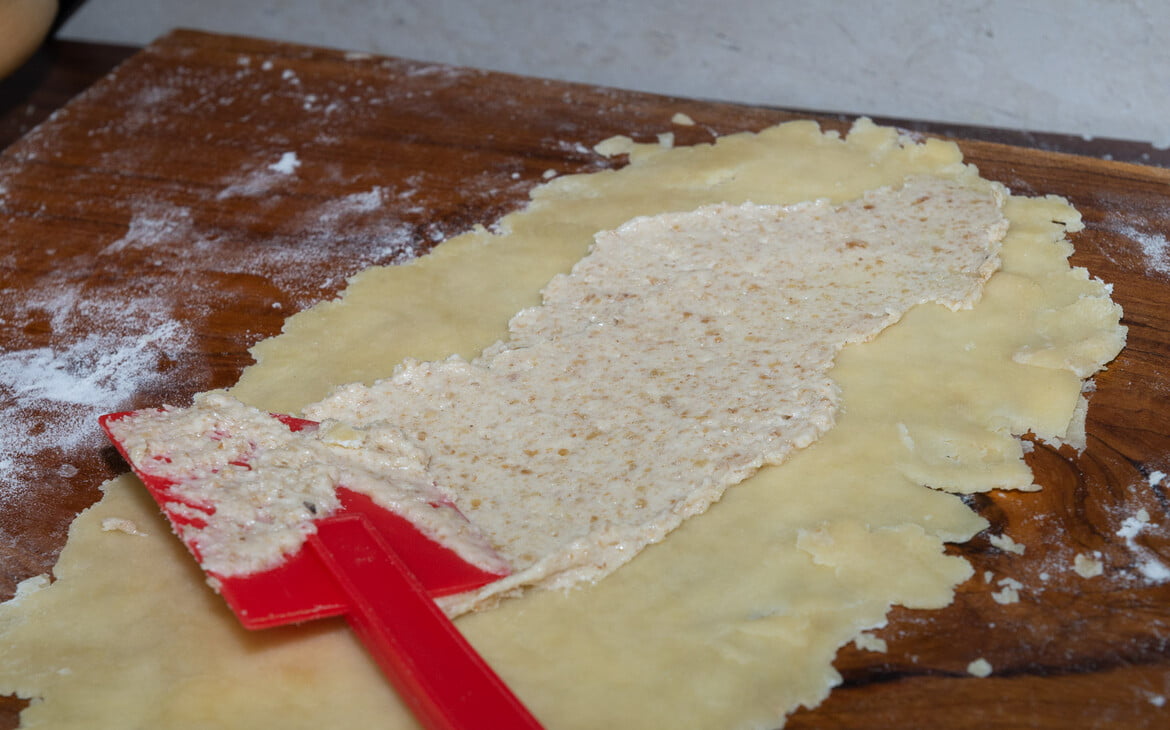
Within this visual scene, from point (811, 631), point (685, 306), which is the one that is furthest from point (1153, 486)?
point (685, 306)

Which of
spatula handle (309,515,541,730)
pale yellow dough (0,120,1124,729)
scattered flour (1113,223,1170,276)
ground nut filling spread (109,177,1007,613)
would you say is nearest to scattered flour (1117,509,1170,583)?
pale yellow dough (0,120,1124,729)

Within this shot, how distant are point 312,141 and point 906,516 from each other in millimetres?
1226

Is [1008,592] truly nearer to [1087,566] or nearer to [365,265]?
[1087,566]

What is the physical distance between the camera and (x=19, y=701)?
3.24 ft

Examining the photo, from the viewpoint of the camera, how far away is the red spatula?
0.90m

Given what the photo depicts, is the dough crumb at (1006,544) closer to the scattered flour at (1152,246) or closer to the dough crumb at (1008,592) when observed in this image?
the dough crumb at (1008,592)

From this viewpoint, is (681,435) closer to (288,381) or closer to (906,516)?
(906,516)

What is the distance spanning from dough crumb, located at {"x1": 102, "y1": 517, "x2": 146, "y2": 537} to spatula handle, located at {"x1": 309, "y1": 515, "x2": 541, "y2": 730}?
0.24m

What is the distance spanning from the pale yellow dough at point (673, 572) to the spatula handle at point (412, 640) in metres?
0.05

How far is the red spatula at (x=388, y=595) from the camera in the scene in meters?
0.90

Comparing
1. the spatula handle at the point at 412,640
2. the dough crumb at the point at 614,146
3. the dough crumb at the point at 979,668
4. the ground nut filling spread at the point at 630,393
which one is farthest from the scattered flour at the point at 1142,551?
the dough crumb at the point at 614,146

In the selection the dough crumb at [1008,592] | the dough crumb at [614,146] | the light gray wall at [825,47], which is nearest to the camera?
the dough crumb at [1008,592]

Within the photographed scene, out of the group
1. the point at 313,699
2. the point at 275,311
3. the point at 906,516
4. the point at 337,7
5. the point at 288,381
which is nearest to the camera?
the point at 313,699

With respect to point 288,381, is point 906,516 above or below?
above
